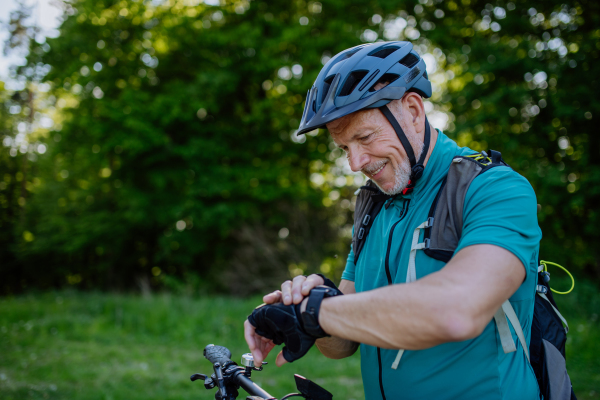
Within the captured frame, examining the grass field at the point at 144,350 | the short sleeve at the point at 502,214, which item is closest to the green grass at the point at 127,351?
the grass field at the point at 144,350

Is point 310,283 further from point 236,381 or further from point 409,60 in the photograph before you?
point 409,60

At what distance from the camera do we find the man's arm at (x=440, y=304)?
3.79 ft

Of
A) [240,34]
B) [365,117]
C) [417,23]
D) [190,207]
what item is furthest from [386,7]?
[365,117]

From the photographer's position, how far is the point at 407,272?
1601mm

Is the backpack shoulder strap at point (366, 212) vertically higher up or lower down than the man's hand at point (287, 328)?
higher up

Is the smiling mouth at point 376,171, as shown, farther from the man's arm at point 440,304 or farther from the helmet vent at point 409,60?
the man's arm at point 440,304

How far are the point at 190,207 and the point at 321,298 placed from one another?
43.1ft

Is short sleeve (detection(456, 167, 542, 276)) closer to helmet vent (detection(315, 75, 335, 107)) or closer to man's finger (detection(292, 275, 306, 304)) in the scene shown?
man's finger (detection(292, 275, 306, 304))

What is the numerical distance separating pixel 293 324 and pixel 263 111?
45.2 feet

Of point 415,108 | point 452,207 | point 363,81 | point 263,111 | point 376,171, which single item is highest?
point 263,111

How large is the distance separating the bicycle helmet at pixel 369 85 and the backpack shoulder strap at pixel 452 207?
0.21m

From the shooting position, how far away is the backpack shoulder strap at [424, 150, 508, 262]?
1494 millimetres

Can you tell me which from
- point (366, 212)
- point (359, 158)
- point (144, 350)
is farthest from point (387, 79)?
point (144, 350)

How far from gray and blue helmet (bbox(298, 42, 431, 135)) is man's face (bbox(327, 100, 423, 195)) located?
0.06m
